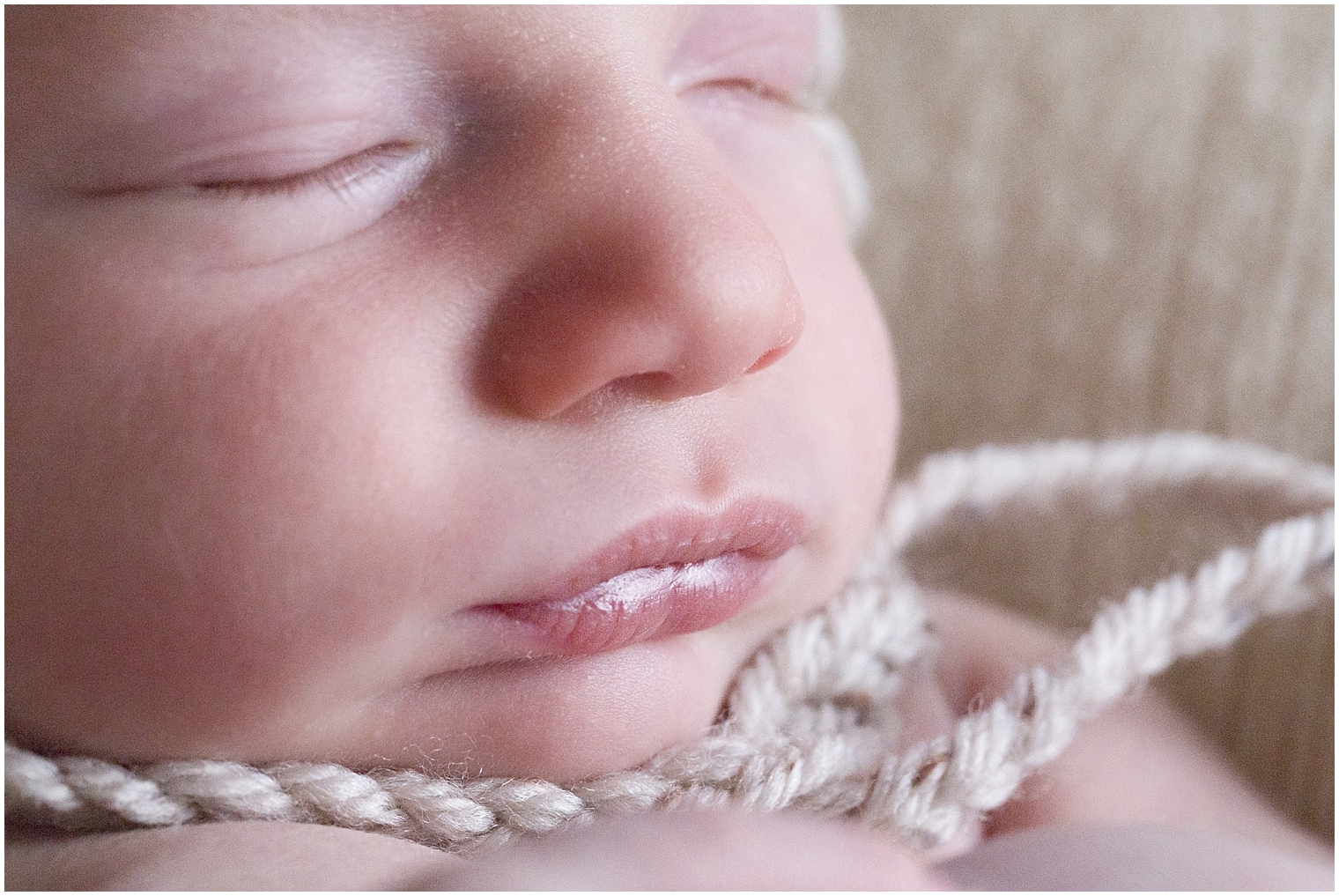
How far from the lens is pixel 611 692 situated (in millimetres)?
539

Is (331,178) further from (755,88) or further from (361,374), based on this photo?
(755,88)

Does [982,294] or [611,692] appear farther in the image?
[982,294]

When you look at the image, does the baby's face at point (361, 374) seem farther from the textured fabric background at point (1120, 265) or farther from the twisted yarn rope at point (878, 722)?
the textured fabric background at point (1120, 265)

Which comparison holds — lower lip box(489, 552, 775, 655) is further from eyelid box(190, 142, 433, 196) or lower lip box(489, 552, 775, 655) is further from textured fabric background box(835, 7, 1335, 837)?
textured fabric background box(835, 7, 1335, 837)

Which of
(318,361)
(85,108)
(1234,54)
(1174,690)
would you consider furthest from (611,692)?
(1234,54)

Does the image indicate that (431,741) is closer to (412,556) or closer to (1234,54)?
(412,556)

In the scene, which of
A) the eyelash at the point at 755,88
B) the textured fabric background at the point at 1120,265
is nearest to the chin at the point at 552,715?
the eyelash at the point at 755,88

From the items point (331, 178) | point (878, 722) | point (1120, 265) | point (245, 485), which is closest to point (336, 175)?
point (331, 178)

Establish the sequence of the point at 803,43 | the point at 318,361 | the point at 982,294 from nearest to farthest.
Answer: the point at 318,361, the point at 803,43, the point at 982,294

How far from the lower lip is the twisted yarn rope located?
0.06 meters

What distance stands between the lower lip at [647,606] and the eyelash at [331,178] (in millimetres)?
194

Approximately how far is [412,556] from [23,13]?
28 centimetres

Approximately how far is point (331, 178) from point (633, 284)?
0.46 feet

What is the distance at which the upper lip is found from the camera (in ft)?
1.67
